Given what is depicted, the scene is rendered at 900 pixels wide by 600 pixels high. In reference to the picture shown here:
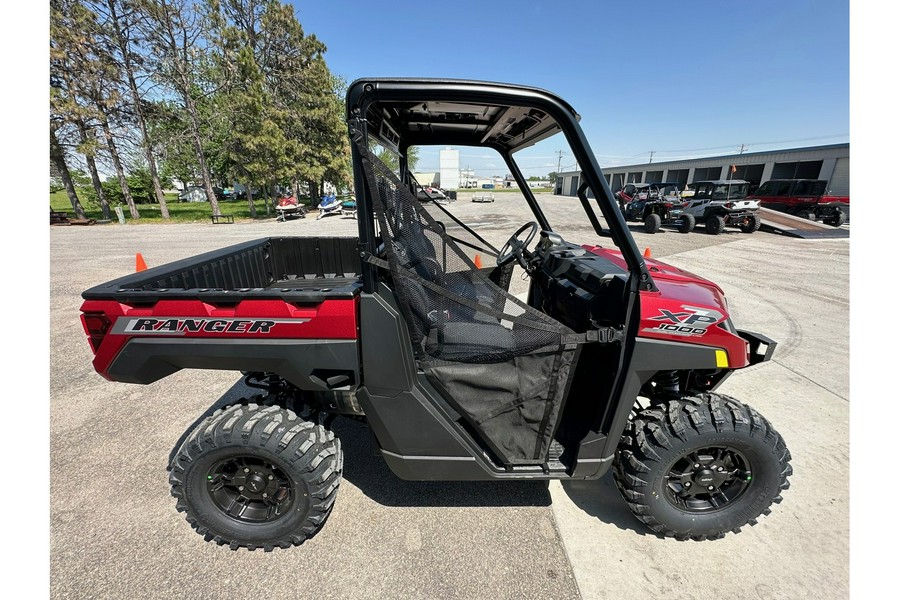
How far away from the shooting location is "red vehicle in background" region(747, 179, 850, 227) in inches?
614


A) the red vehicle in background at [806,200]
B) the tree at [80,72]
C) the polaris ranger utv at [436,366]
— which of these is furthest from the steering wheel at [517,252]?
the tree at [80,72]

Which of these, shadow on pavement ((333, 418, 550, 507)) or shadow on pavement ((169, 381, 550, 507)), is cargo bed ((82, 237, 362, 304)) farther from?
shadow on pavement ((333, 418, 550, 507))

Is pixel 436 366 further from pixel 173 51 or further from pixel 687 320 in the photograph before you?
pixel 173 51

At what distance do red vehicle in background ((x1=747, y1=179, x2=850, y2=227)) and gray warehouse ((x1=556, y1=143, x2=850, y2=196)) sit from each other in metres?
1.11

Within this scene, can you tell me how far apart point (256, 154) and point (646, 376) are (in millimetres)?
22412

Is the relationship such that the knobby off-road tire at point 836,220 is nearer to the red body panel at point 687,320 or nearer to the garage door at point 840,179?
the garage door at point 840,179

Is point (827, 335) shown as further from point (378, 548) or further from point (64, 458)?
point (64, 458)

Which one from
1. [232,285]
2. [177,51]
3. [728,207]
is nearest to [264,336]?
[232,285]

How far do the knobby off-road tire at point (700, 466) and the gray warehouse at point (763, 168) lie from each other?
16441 mm

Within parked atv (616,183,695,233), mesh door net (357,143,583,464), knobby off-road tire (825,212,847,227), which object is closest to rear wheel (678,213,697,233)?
parked atv (616,183,695,233)

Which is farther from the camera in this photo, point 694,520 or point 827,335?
point 827,335

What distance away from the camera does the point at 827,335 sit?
4703 mm

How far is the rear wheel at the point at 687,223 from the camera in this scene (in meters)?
14.3

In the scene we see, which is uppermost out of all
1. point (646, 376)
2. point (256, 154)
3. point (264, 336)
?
point (256, 154)
